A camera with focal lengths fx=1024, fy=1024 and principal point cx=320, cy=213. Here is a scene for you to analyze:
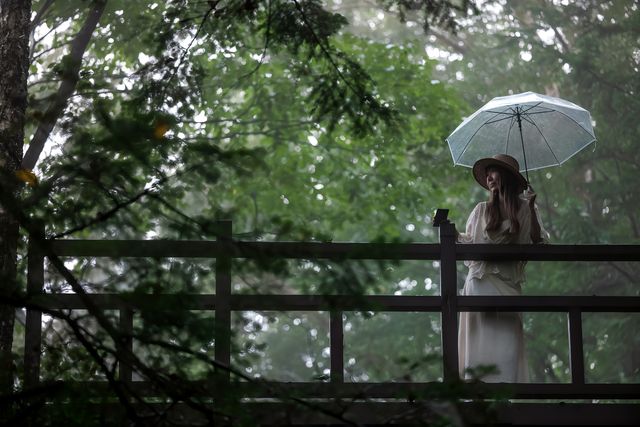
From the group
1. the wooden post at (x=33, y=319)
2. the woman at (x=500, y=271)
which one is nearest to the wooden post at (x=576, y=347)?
the woman at (x=500, y=271)

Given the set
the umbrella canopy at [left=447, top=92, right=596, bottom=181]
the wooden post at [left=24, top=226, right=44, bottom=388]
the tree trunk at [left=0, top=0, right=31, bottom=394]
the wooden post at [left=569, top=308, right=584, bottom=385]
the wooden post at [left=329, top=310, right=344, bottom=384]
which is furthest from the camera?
the umbrella canopy at [left=447, top=92, right=596, bottom=181]

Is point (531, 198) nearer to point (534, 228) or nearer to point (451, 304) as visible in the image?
point (534, 228)

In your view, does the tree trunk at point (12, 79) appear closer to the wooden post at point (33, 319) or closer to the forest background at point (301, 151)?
the forest background at point (301, 151)

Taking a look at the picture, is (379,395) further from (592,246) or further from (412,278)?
(412,278)

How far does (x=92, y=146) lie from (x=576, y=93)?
17.9 metres

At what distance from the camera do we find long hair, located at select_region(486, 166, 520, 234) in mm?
7852

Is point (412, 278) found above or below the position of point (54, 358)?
above

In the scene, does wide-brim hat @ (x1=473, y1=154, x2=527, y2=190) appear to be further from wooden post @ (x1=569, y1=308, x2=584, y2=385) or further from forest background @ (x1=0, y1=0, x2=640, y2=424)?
wooden post @ (x1=569, y1=308, x2=584, y2=385)

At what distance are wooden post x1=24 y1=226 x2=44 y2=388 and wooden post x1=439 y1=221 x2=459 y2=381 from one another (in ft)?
8.92

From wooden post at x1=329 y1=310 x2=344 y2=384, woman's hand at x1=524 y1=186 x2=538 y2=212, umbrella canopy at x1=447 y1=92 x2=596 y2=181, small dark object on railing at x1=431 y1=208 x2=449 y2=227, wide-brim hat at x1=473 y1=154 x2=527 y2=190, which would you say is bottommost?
wooden post at x1=329 y1=310 x2=344 y2=384

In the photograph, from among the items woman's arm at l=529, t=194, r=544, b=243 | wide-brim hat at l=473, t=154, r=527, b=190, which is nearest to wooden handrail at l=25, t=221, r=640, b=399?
woman's arm at l=529, t=194, r=544, b=243

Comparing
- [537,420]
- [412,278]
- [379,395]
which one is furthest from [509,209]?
[412,278]

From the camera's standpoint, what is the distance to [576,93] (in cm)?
2147

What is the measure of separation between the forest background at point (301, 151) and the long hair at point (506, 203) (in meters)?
0.98
